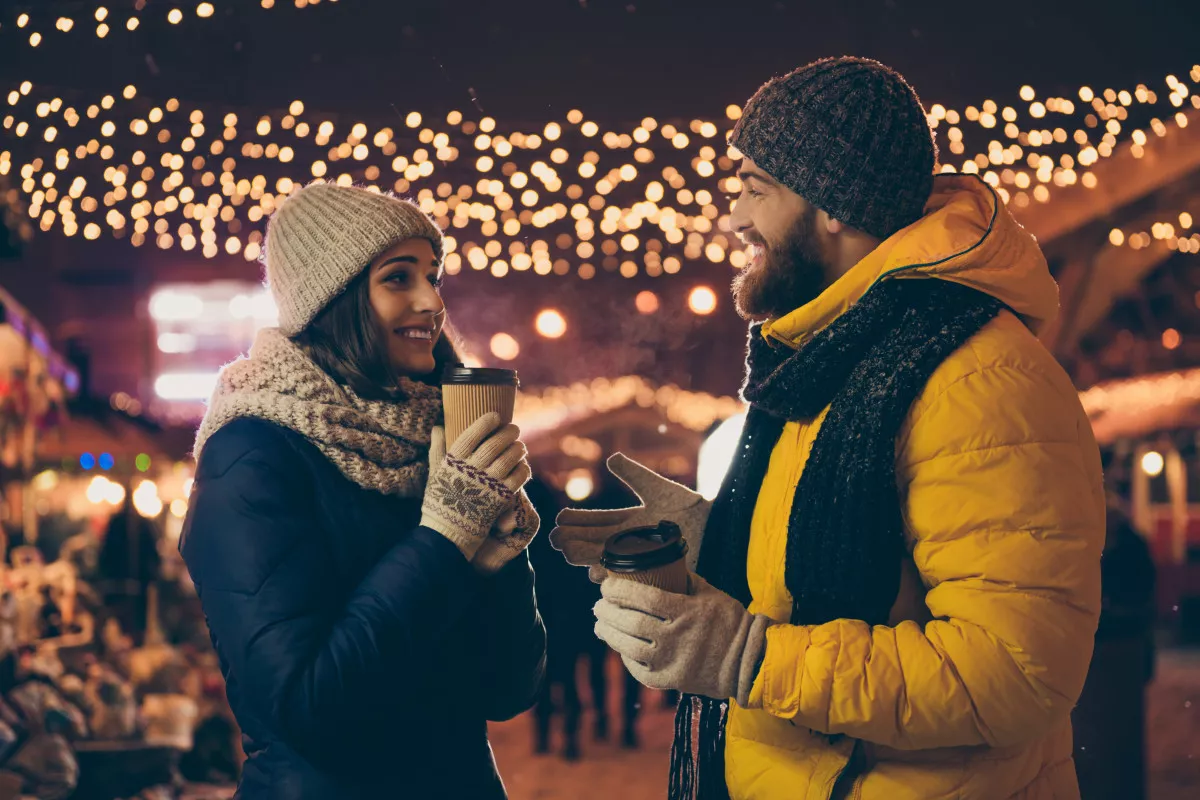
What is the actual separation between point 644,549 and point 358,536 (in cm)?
59

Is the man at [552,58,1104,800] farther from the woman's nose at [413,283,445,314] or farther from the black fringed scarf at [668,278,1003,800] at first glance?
the woman's nose at [413,283,445,314]

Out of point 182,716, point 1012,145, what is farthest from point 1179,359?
point 182,716

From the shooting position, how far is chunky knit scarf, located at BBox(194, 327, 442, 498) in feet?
6.07

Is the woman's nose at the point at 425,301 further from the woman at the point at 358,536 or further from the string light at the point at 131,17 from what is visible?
the string light at the point at 131,17

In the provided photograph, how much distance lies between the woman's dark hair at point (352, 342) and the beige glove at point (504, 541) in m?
0.41

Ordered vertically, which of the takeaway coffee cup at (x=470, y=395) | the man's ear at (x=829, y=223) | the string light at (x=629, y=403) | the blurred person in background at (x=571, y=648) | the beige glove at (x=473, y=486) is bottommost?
the blurred person in background at (x=571, y=648)

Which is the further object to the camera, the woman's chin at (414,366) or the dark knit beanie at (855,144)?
the woman's chin at (414,366)

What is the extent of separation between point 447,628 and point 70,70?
2918 mm

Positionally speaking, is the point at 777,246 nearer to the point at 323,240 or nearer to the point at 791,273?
the point at 791,273

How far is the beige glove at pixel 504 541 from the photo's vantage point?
6.09 feet

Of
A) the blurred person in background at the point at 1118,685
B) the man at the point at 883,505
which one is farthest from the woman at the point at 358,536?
the blurred person in background at the point at 1118,685

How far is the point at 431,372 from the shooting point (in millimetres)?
2275

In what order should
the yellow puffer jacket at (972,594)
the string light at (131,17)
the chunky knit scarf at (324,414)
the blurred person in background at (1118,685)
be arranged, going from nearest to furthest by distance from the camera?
the yellow puffer jacket at (972,594)
the chunky knit scarf at (324,414)
the string light at (131,17)
the blurred person in background at (1118,685)

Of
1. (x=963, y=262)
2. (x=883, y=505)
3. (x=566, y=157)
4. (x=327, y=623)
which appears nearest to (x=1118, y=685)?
(x=883, y=505)
